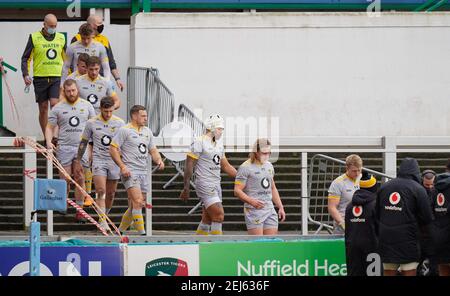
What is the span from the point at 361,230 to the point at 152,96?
23.4 ft

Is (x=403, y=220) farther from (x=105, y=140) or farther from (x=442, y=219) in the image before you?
(x=105, y=140)

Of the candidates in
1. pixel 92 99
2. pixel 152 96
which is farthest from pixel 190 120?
pixel 92 99

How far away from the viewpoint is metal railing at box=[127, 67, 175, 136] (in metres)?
Answer: 24.1

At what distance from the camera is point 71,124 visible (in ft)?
67.6

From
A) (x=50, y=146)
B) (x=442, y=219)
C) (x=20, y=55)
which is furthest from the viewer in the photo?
(x=20, y=55)

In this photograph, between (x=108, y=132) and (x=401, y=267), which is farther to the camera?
(x=108, y=132)

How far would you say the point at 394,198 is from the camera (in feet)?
57.0

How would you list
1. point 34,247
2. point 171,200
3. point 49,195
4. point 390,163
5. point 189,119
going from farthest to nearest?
point 189,119 < point 171,200 < point 390,163 < point 49,195 < point 34,247

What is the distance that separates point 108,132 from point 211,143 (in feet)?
4.15

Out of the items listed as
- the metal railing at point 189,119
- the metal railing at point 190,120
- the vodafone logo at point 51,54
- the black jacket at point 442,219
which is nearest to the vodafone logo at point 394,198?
the black jacket at point 442,219

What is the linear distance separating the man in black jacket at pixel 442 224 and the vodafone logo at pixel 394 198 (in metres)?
0.59

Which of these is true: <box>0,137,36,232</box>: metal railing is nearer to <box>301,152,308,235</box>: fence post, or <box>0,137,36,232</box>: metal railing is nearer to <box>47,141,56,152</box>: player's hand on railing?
<box>47,141,56,152</box>: player's hand on railing

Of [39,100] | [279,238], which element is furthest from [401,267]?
[39,100]
